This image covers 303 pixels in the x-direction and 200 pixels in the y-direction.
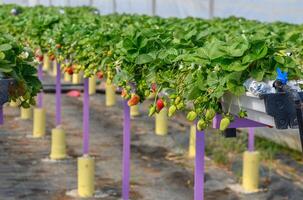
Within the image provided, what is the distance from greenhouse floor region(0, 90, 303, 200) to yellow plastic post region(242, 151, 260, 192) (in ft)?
0.62

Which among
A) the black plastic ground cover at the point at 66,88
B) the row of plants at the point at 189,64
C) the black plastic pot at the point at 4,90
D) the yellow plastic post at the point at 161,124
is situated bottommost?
the yellow plastic post at the point at 161,124

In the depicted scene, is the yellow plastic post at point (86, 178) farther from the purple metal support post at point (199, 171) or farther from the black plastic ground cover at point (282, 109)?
the black plastic ground cover at point (282, 109)

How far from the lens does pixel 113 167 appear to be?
12.9 metres

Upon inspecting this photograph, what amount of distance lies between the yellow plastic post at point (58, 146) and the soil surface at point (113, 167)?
206 millimetres

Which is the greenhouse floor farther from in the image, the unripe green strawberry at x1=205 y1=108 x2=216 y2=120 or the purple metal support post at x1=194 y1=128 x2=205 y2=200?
the unripe green strawberry at x1=205 y1=108 x2=216 y2=120

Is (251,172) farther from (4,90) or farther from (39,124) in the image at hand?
(4,90)

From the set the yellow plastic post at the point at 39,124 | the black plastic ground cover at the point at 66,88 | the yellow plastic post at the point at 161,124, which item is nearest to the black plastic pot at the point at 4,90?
the yellow plastic post at the point at 39,124

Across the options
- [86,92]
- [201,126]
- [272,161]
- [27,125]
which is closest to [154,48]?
[201,126]

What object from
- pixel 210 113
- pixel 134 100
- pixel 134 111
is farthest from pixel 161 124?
pixel 210 113

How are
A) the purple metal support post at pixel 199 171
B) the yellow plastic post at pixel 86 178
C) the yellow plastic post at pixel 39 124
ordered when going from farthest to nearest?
the yellow plastic post at pixel 39 124, the yellow plastic post at pixel 86 178, the purple metal support post at pixel 199 171

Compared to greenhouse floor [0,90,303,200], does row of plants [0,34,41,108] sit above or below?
above

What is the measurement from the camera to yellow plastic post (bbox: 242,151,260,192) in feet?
37.4

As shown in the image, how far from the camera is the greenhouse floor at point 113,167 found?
11133 millimetres

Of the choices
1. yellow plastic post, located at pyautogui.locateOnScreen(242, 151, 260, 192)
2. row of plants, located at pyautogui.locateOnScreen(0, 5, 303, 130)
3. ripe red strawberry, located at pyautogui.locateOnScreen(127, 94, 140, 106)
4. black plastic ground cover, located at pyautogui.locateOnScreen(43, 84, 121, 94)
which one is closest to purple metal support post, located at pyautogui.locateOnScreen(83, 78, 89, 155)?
row of plants, located at pyautogui.locateOnScreen(0, 5, 303, 130)
